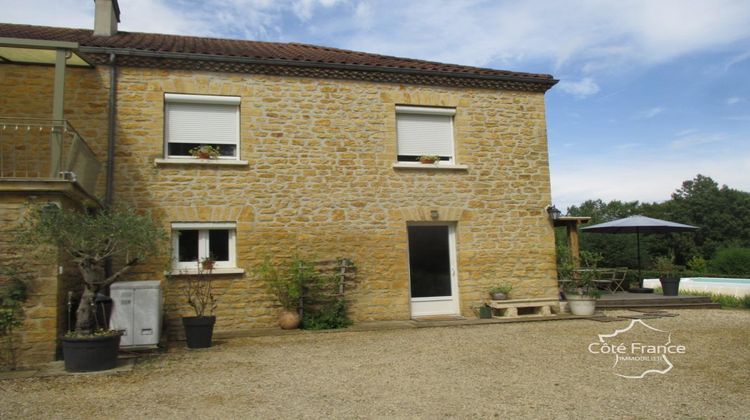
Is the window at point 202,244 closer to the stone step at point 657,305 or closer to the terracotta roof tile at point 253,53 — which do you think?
the terracotta roof tile at point 253,53

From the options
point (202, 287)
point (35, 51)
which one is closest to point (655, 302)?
point (202, 287)

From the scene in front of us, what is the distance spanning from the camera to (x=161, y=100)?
9109 mm

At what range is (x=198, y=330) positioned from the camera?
24.4 feet

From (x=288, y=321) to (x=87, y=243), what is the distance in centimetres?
348

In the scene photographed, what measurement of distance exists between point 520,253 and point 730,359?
4504 mm

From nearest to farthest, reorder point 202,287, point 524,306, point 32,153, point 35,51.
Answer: point 35,51, point 32,153, point 202,287, point 524,306

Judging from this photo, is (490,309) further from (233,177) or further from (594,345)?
(233,177)

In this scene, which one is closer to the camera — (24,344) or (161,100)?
(24,344)

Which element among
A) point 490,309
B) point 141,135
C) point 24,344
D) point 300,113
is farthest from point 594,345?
point 141,135

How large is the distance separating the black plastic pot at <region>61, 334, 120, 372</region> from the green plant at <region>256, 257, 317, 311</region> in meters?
3.25

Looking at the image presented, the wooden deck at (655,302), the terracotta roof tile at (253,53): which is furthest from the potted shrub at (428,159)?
the wooden deck at (655,302)

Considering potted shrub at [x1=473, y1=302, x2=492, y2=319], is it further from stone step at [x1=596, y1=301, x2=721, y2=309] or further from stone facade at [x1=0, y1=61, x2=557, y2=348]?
stone step at [x1=596, y1=301, x2=721, y2=309]

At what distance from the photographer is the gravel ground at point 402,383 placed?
14.7 feet
